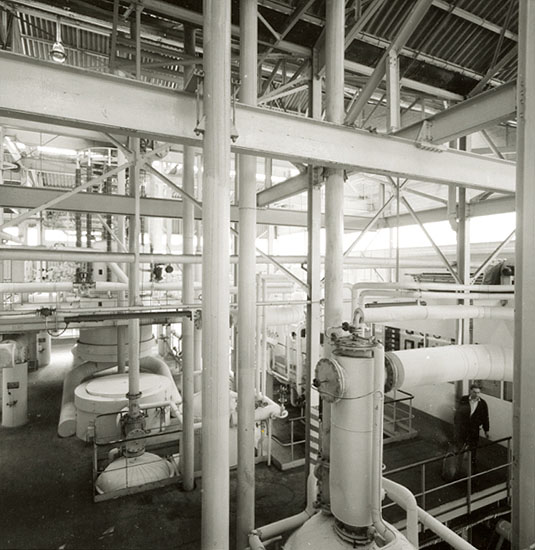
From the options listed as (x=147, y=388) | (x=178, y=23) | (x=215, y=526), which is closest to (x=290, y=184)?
(x=178, y=23)

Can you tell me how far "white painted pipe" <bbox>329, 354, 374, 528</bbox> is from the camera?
3.17 meters

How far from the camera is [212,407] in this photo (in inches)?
106

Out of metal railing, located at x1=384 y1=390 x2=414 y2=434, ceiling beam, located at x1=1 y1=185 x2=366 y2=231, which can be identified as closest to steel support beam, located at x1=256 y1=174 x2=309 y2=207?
ceiling beam, located at x1=1 y1=185 x2=366 y2=231

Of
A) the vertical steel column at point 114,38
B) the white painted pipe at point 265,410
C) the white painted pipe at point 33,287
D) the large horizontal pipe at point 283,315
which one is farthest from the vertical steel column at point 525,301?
the white painted pipe at point 33,287

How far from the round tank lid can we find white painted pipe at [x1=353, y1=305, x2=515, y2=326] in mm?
6121

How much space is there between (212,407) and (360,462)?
139cm

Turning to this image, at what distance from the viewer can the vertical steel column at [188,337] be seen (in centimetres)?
624

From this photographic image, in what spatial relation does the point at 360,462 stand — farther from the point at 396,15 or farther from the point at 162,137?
the point at 396,15

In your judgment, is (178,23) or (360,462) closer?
(360,462)

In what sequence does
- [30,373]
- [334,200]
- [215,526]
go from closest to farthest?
[215,526] < [334,200] < [30,373]

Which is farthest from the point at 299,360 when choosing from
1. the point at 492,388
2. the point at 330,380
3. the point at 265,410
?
the point at 330,380

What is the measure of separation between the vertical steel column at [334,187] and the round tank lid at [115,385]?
609cm

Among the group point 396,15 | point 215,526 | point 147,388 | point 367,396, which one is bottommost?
point 147,388

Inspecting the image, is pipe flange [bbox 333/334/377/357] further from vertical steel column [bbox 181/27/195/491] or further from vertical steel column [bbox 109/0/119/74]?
vertical steel column [bbox 109/0/119/74]
